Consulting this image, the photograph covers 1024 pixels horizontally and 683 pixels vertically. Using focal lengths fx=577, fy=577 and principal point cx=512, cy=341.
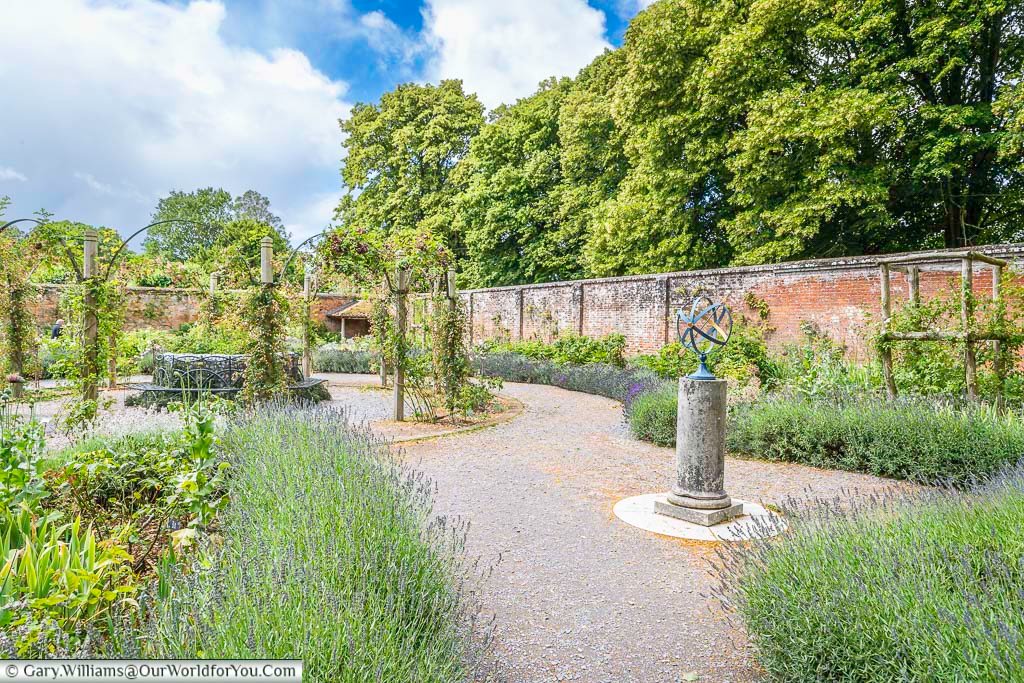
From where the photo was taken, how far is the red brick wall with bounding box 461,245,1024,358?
1019cm

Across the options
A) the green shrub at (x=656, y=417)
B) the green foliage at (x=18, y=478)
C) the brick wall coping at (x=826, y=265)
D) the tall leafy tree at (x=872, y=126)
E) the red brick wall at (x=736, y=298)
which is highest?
the tall leafy tree at (x=872, y=126)

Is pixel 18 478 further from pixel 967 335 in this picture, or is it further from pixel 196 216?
pixel 196 216

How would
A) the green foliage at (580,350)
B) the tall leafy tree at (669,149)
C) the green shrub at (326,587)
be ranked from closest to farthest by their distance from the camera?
the green shrub at (326,587), the green foliage at (580,350), the tall leafy tree at (669,149)

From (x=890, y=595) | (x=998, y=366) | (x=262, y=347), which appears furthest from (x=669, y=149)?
(x=890, y=595)

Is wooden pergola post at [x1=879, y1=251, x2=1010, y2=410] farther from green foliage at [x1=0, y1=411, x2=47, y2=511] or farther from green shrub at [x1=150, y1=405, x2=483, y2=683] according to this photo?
green foliage at [x1=0, y1=411, x2=47, y2=511]

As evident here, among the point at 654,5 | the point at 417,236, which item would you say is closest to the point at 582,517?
the point at 417,236

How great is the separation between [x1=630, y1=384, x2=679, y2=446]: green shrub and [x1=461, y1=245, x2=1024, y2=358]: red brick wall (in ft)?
10.0

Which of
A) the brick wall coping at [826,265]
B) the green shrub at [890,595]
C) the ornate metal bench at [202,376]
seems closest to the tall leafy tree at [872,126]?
the brick wall coping at [826,265]

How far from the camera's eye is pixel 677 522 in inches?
177

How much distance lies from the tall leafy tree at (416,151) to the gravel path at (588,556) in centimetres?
2115

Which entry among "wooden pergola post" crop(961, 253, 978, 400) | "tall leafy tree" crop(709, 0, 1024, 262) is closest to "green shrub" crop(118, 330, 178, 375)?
"wooden pergola post" crop(961, 253, 978, 400)

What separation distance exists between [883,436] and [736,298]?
7073 millimetres

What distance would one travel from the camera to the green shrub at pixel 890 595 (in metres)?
1.79

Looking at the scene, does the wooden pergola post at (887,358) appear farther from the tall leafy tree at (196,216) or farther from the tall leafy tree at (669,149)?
the tall leafy tree at (196,216)
